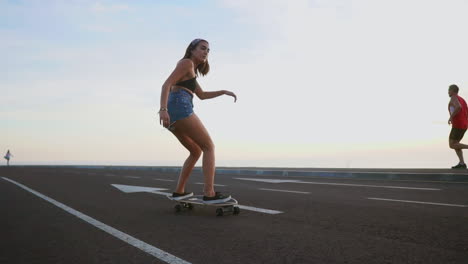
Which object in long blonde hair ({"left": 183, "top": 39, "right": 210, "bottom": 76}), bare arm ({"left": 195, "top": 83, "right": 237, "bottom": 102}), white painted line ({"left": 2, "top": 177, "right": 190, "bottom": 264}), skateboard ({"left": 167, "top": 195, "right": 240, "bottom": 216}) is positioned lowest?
white painted line ({"left": 2, "top": 177, "right": 190, "bottom": 264})

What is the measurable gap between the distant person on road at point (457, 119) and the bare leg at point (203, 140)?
9564 millimetres

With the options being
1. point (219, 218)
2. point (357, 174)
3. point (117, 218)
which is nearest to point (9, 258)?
point (117, 218)

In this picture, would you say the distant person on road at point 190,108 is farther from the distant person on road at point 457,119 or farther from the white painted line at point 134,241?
the distant person on road at point 457,119

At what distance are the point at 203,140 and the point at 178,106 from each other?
53cm

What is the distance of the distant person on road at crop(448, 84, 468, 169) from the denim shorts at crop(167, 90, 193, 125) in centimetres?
979

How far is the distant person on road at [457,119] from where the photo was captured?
11.6m

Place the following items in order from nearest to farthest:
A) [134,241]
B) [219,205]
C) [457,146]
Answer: [134,241] < [219,205] < [457,146]

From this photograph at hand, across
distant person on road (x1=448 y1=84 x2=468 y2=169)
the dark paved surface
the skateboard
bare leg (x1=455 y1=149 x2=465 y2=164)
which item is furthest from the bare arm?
bare leg (x1=455 y1=149 x2=465 y2=164)

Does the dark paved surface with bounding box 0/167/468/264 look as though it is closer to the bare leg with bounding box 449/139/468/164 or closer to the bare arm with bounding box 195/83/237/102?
the bare arm with bounding box 195/83/237/102

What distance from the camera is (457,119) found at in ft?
38.2

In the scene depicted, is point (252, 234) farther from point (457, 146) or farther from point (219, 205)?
point (457, 146)

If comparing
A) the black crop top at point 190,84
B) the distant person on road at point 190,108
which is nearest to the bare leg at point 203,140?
the distant person on road at point 190,108

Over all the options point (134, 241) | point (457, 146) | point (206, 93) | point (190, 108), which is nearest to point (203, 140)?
point (190, 108)

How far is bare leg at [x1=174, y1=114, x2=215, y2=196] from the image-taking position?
15.8 ft
